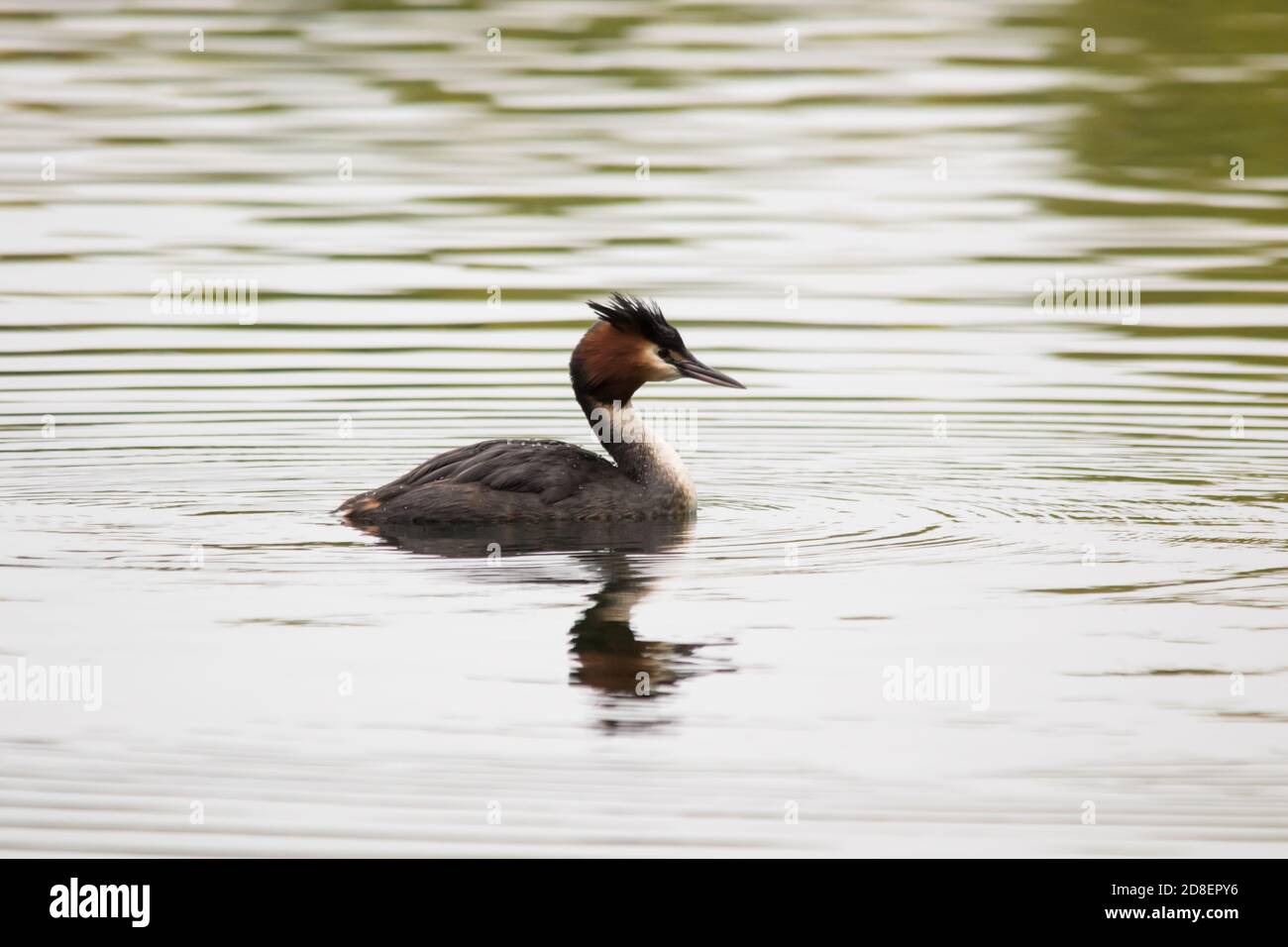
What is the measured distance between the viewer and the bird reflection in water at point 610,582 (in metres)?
9.35

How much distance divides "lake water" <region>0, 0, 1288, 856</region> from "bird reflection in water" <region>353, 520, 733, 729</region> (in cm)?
4

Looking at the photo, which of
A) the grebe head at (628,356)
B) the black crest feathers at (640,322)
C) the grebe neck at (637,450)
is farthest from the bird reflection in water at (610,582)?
the black crest feathers at (640,322)

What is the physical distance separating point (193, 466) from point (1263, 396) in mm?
7055

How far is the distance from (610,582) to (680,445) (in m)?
4.03

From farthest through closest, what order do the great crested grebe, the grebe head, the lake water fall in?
the grebe head → the great crested grebe → the lake water

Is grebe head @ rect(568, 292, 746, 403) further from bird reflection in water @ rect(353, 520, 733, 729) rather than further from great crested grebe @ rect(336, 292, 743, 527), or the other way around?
bird reflection in water @ rect(353, 520, 733, 729)

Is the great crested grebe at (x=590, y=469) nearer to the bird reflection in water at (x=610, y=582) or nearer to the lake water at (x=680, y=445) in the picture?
the bird reflection in water at (x=610, y=582)

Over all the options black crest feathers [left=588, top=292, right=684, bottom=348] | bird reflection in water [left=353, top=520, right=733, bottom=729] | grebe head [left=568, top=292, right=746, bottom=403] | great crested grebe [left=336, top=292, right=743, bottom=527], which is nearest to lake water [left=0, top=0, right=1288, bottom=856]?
bird reflection in water [left=353, top=520, right=733, bottom=729]

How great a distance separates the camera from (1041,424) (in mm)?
Answer: 15156

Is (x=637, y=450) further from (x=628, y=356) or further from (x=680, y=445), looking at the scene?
(x=680, y=445)

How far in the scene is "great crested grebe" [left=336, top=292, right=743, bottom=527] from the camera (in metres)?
12.3

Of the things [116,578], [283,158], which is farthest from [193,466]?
[283,158]

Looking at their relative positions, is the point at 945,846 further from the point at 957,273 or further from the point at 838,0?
the point at 838,0

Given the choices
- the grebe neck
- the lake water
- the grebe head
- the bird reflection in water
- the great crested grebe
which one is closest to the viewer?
the lake water
